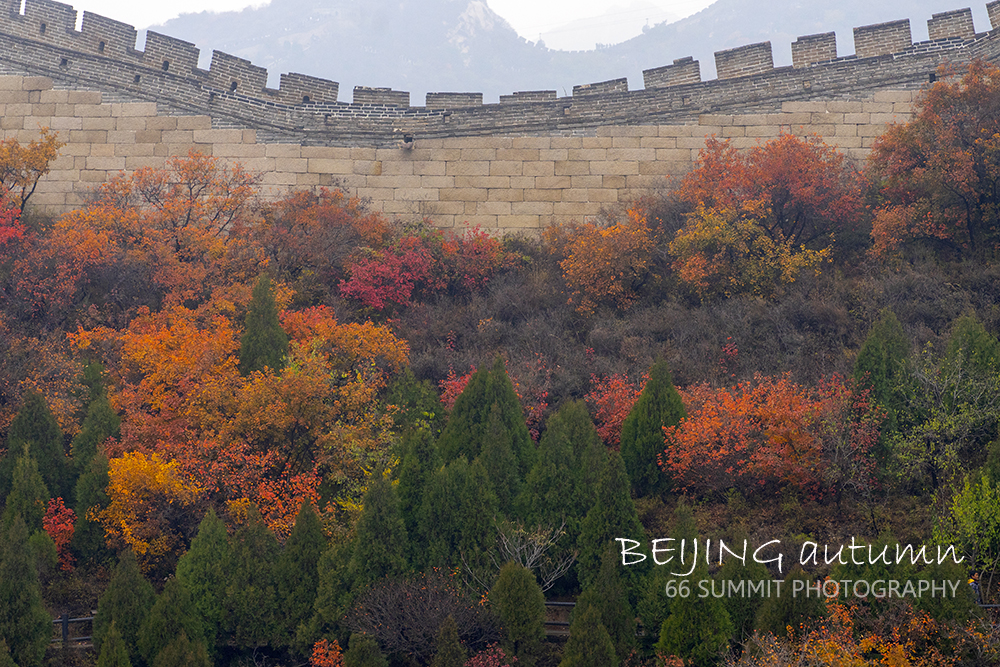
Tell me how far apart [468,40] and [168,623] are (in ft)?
401

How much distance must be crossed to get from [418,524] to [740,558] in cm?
453

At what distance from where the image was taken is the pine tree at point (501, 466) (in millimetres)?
18859

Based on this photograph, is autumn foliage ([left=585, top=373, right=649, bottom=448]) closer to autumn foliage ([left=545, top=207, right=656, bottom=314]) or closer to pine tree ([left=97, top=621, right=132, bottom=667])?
autumn foliage ([left=545, top=207, right=656, bottom=314])

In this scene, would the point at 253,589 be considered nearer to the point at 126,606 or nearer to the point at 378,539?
the point at 126,606

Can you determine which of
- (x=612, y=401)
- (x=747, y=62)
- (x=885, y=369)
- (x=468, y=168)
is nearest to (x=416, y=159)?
(x=468, y=168)

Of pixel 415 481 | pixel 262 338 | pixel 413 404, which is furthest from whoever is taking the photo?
pixel 262 338

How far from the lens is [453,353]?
24.2m

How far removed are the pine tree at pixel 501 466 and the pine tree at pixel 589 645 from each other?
9.74 feet

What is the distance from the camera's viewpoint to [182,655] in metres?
16.4

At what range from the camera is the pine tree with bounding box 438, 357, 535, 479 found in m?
20.0

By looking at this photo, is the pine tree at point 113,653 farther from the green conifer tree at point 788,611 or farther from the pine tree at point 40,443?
the green conifer tree at point 788,611

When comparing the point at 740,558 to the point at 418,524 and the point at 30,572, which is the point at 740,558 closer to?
the point at 418,524

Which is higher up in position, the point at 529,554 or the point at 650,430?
the point at 650,430

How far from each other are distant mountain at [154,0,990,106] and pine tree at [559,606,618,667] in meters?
103
